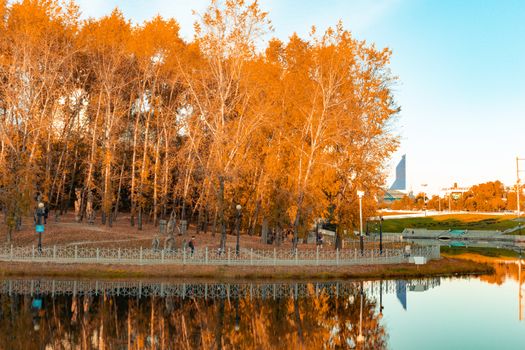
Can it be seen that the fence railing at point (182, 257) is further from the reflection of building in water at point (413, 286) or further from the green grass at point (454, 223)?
the green grass at point (454, 223)

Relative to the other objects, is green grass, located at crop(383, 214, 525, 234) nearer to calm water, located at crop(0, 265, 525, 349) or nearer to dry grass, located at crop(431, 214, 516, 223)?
dry grass, located at crop(431, 214, 516, 223)

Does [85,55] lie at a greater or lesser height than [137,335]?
greater

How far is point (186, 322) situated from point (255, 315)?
8.60 feet

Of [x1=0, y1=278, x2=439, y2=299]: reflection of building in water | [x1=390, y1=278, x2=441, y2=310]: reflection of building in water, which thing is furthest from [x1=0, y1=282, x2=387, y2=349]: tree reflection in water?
[x1=390, y1=278, x2=441, y2=310]: reflection of building in water

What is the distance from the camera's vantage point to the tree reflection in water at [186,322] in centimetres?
1514

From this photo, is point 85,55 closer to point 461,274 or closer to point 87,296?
point 87,296

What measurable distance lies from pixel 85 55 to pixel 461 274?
117 feet

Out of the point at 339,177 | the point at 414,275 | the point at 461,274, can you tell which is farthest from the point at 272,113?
the point at 461,274

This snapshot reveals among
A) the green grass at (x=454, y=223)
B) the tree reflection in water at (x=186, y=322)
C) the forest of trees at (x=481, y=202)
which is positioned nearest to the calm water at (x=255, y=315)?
the tree reflection in water at (x=186, y=322)

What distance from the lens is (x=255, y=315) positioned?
18.9 meters

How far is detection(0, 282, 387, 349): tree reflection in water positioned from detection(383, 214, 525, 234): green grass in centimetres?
6982

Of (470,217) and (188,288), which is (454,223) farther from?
(188,288)

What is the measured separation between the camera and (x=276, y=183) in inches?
1499

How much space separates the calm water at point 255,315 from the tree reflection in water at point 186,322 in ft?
0.11
